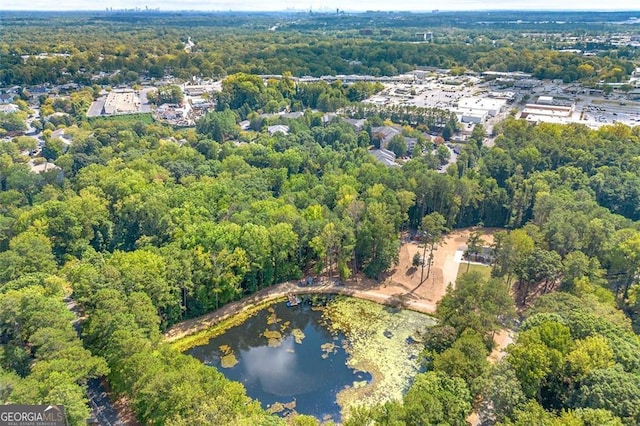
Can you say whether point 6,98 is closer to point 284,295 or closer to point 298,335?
point 284,295

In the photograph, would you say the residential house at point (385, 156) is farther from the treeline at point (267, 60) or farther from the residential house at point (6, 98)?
the residential house at point (6, 98)

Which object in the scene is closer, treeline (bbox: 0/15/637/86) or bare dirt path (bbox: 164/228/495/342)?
bare dirt path (bbox: 164/228/495/342)

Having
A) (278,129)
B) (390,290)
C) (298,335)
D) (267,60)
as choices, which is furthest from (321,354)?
(267,60)

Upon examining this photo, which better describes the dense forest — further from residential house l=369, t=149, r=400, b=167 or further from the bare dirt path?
residential house l=369, t=149, r=400, b=167

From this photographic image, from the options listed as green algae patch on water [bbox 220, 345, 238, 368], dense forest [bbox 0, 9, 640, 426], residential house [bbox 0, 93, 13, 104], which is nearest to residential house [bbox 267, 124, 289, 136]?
dense forest [bbox 0, 9, 640, 426]

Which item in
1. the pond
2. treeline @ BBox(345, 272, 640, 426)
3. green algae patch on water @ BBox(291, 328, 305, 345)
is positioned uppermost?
treeline @ BBox(345, 272, 640, 426)
